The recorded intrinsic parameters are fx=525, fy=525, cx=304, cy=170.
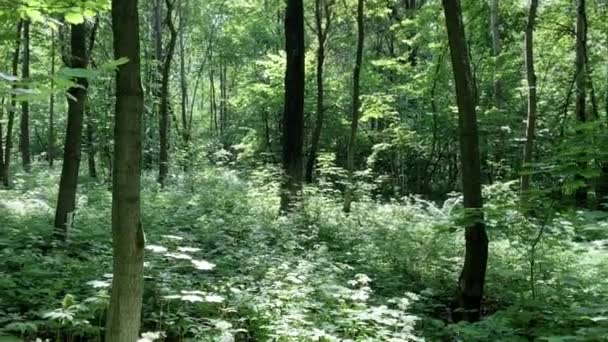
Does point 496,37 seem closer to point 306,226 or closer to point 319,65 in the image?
point 319,65

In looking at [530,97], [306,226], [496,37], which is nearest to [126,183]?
[306,226]

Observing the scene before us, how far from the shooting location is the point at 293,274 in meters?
5.37

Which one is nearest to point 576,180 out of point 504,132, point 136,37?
point 136,37

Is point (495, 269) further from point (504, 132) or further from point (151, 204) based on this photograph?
point (504, 132)

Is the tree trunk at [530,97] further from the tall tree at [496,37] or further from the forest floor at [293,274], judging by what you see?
the tall tree at [496,37]

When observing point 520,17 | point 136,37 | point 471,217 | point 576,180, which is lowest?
point 471,217

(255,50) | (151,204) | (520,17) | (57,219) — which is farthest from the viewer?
(255,50)

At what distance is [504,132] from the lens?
1820 cm

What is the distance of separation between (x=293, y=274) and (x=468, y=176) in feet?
8.68

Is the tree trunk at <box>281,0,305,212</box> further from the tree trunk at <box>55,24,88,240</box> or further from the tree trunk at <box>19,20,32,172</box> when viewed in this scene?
the tree trunk at <box>19,20,32,172</box>

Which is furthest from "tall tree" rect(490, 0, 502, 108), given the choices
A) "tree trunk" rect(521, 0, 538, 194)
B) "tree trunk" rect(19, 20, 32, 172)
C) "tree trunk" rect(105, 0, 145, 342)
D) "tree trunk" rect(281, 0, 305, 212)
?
"tree trunk" rect(105, 0, 145, 342)

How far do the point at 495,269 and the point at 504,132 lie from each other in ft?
39.4

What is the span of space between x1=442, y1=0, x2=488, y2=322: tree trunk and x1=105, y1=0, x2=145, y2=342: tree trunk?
4.64m

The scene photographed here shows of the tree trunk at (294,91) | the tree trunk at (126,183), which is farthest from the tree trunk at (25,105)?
the tree trunk at (126,183)
